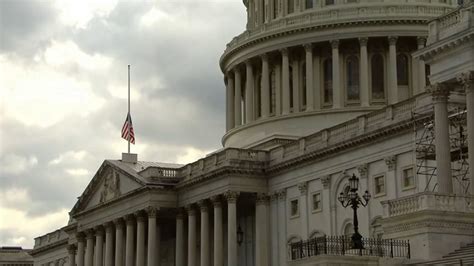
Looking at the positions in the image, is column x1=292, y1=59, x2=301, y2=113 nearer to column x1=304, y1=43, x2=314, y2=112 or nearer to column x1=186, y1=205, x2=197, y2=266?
column x1=304, y1=43, x2=314, y2=112

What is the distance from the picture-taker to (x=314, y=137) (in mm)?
76375

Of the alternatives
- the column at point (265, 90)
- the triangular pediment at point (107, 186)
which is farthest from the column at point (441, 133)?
the column at point (265, 90)

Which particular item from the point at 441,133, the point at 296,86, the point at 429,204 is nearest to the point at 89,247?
the point at 296,86

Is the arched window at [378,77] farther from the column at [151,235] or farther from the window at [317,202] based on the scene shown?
the column at [151,235]

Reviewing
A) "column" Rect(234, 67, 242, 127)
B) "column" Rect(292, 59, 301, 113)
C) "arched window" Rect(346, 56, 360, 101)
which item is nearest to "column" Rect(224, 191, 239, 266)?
"column" Rect(292, 59, 301, 113)

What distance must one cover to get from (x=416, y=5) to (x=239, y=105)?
18.9 metres

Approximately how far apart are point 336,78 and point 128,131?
18658 millimetres

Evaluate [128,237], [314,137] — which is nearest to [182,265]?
[128,237]

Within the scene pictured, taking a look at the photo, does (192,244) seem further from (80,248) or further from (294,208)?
(80,248)

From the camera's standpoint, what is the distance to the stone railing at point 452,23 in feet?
168

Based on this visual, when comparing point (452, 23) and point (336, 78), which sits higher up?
point (336, 78)

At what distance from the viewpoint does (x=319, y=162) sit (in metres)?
75.4

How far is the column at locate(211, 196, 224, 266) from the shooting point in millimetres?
80750

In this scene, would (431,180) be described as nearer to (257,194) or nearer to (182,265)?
(257,194)
